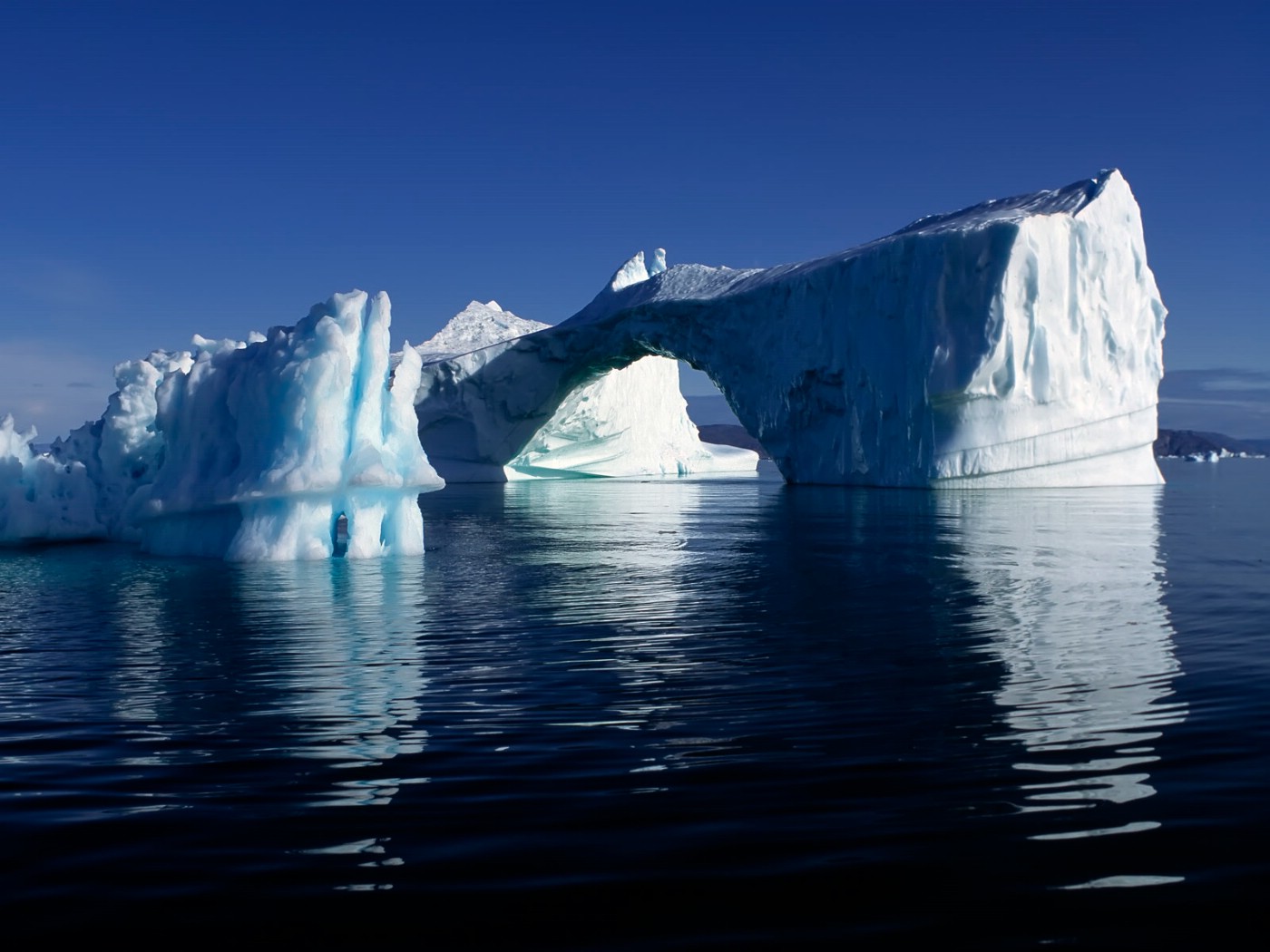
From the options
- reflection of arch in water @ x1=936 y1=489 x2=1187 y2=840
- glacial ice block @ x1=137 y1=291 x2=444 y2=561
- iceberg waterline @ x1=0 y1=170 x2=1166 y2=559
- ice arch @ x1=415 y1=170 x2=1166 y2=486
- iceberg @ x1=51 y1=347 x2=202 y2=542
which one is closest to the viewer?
reflection of arch in water @ x1=936 y1=489 x2=1187 y2=840

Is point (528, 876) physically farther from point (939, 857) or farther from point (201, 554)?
point (201, 554)

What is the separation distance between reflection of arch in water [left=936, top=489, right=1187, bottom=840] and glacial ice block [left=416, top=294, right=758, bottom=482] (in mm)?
28390

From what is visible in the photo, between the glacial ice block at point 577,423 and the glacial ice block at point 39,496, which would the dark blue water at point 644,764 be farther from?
the glacial ice block at point 577,423

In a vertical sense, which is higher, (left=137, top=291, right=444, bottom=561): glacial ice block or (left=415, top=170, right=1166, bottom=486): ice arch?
(left=415, top=170, right=1166, bottom=486): ice arch

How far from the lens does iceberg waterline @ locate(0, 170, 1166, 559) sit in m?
12.8

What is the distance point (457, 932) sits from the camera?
2707mm

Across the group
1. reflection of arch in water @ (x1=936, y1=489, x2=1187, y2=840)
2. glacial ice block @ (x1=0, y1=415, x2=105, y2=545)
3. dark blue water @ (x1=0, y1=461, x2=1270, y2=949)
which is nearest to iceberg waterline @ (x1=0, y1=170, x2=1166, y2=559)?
glacial ice block @ (x1=0, y1=415, x2=105, y2=545)

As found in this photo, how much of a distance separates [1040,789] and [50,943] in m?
3.08

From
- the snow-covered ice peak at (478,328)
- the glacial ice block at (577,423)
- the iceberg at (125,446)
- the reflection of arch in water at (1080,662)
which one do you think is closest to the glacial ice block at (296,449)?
the iceberg at (125,446)

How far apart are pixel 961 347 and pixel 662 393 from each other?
26.3 m

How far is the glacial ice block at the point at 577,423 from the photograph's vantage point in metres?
41.3

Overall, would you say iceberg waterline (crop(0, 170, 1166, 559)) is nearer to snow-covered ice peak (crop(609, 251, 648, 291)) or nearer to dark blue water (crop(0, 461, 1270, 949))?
snow-covered ice peak (crop(609, 251, 648, 291))

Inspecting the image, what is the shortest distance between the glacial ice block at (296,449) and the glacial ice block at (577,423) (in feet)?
82.9

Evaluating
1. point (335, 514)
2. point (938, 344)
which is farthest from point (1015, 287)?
point (335, 514)
